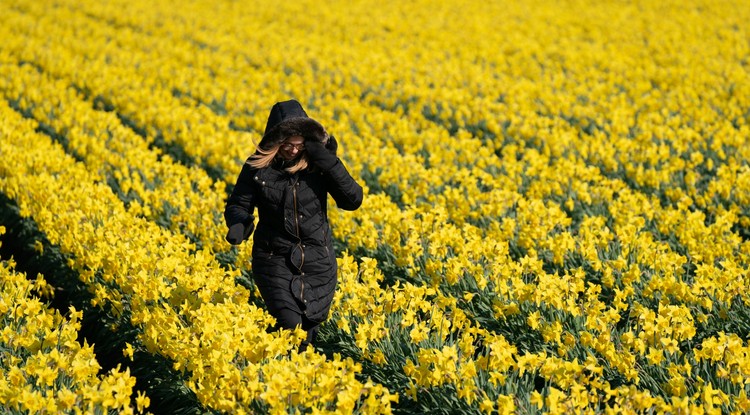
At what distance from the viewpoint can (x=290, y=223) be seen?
4230mm

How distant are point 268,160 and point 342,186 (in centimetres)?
45

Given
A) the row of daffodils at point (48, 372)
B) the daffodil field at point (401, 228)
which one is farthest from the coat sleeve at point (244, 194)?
the row of daffodils at point (48, 372)

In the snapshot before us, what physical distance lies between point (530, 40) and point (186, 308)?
13.9 meters

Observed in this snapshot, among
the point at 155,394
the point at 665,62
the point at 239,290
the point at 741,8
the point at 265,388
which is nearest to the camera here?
the point at 265,388

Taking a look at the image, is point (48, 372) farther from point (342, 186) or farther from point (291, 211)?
point (342, 186)

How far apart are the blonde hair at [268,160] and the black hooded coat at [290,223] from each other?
0.06 metres

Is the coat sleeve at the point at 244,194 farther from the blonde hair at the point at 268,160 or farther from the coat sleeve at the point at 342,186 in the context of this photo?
the coat sleeve at the point at 342,186

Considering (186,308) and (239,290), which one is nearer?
(186,308)

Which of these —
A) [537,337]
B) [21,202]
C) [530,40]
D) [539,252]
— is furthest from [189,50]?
[537,337]

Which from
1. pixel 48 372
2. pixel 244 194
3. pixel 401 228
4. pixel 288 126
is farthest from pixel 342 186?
pixel 401 228

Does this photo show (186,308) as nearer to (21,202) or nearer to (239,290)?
(239,290)

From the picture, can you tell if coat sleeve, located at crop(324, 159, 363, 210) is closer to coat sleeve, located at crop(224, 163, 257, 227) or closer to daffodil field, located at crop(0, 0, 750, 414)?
coat sleeve, located at crop(224, 163, 257, 227)

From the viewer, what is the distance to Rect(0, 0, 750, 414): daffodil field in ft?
12.6

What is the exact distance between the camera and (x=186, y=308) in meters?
4.67
